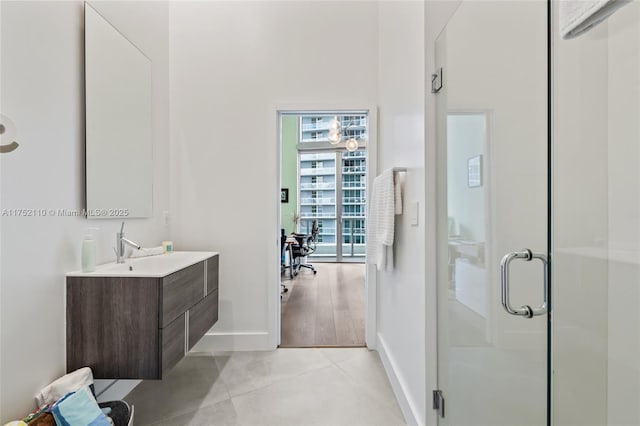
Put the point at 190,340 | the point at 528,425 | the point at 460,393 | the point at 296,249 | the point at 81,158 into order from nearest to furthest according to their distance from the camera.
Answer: the point at 528,425
the point at 460,393
the point at 81,158
the point at 190,340
the point at 296,249

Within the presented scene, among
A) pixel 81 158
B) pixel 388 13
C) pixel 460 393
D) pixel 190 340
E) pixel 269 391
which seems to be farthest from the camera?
pixel 388 13

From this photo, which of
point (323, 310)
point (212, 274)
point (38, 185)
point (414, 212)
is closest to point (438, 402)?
point (414, 212)

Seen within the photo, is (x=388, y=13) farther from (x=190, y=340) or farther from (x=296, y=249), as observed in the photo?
(x=296, y=249)

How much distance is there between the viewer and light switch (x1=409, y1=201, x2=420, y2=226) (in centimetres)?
163

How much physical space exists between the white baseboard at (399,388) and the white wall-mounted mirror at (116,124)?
214 cm

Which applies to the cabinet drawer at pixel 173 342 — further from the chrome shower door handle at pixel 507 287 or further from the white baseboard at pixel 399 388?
the chrome shower door handle at pixel 507 287

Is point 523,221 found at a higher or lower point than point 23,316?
higher

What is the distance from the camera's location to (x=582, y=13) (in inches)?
22.0

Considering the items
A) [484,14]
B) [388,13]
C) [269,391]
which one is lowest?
[269,391]

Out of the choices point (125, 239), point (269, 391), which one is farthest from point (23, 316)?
point (269, 391)

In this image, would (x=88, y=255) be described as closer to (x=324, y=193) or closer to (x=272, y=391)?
(x=272, y=391)

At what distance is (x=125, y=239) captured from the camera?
1.90 m

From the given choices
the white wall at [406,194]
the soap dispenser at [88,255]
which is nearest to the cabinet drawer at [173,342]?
the soap dispenser at [88,255]

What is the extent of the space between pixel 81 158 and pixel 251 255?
1447mm
